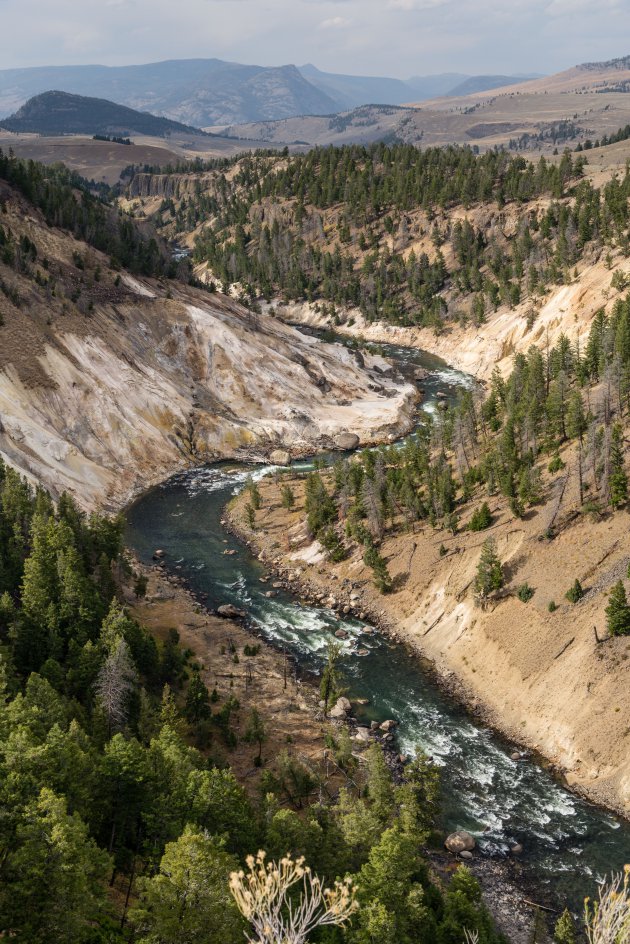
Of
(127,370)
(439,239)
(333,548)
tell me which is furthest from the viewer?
(439,239)

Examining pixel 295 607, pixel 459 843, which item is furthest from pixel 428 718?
pixel 295 607

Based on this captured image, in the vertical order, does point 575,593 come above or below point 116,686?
below

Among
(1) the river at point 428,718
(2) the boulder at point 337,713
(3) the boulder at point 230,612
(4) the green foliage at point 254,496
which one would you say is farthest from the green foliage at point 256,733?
(4) the green foliage at point 254,496

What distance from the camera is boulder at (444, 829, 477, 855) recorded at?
35.0m

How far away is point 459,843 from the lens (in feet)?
115

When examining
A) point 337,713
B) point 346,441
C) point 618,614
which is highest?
point 618,614

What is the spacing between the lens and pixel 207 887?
20.2m

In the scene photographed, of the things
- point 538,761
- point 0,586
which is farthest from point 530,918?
point 0,586

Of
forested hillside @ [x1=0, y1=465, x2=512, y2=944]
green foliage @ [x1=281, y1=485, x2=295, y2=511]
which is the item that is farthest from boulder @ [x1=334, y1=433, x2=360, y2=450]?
forested hillside @ [x1=0, y1=465, x2=512, y2=944]

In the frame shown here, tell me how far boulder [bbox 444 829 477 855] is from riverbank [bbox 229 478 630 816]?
25.7 feet

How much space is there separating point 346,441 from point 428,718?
177 ft

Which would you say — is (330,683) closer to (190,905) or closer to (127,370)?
(190,905)

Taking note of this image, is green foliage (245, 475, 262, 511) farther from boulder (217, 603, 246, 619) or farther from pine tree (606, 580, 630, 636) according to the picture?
pine tree (606, 580, 630, 636)

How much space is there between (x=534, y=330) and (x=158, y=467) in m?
68.8
